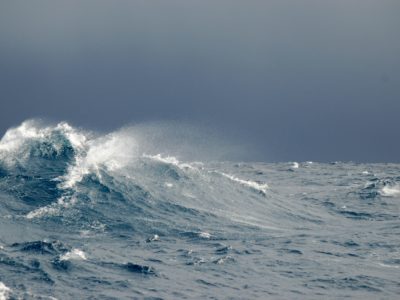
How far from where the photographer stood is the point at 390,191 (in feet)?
233

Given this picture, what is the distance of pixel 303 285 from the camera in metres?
34.0

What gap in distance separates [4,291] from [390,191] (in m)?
54.0

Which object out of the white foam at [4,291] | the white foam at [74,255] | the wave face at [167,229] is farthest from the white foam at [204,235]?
the white foam at [4,291]

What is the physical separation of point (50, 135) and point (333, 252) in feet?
117

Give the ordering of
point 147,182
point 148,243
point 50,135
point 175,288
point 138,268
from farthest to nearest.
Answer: point 50,135, point 147,182, point 148,243, point 138,268, point 175,288

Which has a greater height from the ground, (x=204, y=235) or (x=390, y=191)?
(x=390, y=191)

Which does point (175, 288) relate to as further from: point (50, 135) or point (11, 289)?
point (50, 135)

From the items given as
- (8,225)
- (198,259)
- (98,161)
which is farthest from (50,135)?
(198,259)

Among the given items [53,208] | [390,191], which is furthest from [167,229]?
[390,191]

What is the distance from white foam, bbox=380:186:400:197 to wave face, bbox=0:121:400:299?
1.32 feet

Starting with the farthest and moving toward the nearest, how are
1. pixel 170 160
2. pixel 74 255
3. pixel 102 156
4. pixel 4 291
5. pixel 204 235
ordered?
pixel 170 160, pixel 102 156, pixel 204 235, pixel 74 255, pixel 4 291

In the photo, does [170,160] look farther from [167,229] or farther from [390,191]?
[390,191]

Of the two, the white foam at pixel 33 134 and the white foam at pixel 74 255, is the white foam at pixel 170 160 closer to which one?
the white foam at pixel 33 134

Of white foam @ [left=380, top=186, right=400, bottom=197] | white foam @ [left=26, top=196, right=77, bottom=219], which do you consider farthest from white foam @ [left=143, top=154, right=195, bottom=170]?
white foam @ [left=380, top=186, right=400, bottom=197]
